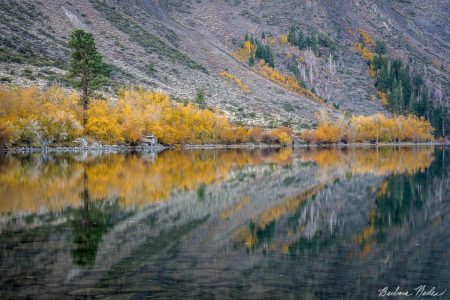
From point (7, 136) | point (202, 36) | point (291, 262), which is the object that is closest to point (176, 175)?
point (291, 262)

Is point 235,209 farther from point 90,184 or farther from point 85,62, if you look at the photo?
point 85,62

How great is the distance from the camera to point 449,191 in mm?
30594

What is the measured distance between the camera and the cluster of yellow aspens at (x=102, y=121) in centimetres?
6606

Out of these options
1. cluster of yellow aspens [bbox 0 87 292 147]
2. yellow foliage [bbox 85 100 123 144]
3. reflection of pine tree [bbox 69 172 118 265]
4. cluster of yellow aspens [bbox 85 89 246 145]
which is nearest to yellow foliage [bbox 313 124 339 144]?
cluster of yellow aspens [bbox 0 87 292 147]

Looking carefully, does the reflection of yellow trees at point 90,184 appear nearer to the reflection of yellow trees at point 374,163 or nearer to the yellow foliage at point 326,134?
the reflection of yellow trees at point 374,163

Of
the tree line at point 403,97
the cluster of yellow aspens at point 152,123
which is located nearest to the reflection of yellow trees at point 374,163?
the cluster of yellow aspens at point 152,123

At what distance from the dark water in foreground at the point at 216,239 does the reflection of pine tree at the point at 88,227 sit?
0.03m

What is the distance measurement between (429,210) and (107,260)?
14553 mm

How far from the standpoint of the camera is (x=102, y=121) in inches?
2943

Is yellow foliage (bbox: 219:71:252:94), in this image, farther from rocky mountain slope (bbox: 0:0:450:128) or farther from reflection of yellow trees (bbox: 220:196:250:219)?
reflection of yellow trees (bbox: 220:196:250:219)

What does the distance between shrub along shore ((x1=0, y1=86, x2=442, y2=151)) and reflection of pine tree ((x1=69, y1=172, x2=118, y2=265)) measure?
140 feet

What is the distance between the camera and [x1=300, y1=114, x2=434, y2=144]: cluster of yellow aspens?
115m

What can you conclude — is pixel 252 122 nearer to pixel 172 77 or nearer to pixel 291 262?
pixel 172 77

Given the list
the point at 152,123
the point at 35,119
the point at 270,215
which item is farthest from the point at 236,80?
the point at 270,215
